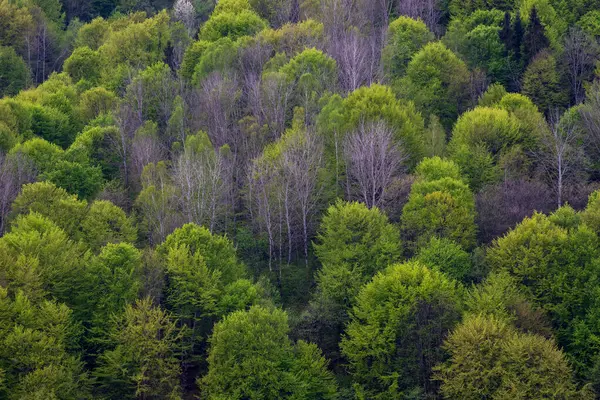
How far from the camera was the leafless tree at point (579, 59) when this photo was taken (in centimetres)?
8506

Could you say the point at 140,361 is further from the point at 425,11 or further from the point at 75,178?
the point at 425,11

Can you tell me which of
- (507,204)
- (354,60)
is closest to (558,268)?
(507,204)

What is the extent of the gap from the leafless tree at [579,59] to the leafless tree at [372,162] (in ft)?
78.9

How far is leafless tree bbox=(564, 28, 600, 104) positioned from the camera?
85062 millimetres

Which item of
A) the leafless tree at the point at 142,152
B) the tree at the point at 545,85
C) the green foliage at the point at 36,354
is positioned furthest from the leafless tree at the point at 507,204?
the green foliage at the point at 36,354

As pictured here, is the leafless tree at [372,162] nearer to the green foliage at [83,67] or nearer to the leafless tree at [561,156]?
the leafless tree at [561,156]

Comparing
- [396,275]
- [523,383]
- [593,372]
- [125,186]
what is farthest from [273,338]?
[125,186]

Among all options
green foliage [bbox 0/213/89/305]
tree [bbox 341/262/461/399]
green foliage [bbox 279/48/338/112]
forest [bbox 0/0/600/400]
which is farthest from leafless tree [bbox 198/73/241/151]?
tree [bbox 341/262/461/399]

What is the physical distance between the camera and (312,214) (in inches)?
2689

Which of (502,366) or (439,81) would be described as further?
(439,81)

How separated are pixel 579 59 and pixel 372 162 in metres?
29.8

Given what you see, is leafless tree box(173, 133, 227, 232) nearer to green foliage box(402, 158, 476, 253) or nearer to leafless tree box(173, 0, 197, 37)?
green foliage box(402, 158, 476, 253)

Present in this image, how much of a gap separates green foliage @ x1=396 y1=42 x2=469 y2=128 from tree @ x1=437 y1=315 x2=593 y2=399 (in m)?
35.0

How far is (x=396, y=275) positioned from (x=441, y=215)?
8.06 meters
